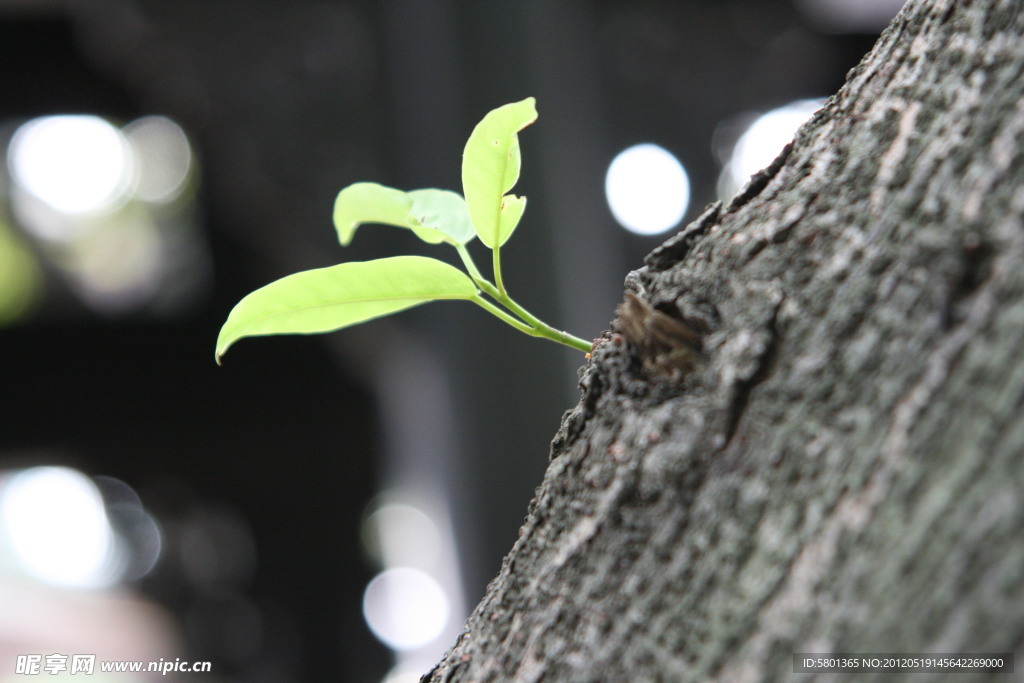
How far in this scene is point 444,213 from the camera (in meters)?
0.48

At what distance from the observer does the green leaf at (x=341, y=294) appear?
42cm

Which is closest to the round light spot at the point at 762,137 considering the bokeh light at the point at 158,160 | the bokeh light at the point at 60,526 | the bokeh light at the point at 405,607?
the bokeh light at the point at 158,160

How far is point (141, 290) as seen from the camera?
220cm

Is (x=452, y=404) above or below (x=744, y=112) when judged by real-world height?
below

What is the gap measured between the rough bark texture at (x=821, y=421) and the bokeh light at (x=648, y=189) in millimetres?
1537

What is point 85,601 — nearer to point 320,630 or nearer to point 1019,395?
point 320,630

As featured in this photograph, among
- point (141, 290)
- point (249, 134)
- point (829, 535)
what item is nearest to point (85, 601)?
point (141, 290)

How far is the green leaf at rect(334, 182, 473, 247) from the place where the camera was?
0.46 meters

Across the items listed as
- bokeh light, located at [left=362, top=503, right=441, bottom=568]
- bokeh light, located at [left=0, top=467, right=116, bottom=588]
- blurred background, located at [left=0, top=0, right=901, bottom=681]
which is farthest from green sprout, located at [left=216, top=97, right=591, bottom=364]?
bokeh light, located at [left=0, top=467, right=116, bottom=588]

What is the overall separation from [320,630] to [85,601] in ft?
2.60

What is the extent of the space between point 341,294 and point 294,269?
1969mm

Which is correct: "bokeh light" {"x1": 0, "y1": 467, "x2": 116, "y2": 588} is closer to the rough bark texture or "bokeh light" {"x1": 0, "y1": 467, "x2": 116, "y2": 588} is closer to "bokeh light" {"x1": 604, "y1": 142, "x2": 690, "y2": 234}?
"bokeh light" {"x1": 604, "y1": 142, "x2": 690, "y2": 234}

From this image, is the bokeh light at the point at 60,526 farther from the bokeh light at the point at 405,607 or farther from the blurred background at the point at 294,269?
the bokeh light at the point at 405,607

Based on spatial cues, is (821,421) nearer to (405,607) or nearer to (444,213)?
(444,213)
